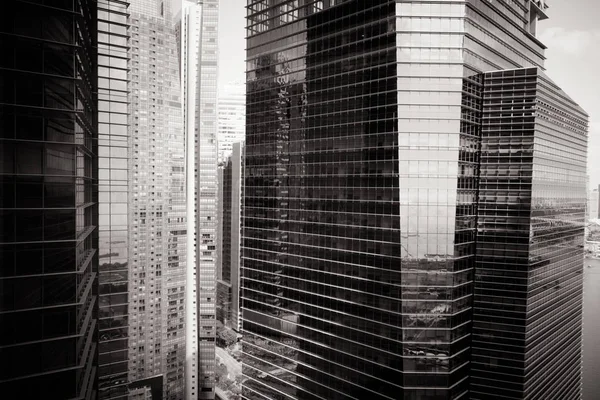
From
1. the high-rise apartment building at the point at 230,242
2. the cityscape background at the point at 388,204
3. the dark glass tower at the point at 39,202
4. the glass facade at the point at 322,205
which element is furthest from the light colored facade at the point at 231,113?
the dark glass tower at the point at 39,202

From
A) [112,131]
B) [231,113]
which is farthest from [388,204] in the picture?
[231,113]

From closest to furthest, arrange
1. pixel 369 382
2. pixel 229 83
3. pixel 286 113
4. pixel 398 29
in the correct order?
pixel 398 29
pixel 369 382
pixel 286 113
pixel 229 83

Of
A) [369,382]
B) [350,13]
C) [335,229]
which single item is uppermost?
[350,13]

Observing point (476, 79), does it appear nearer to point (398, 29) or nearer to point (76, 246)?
point (398, 29)

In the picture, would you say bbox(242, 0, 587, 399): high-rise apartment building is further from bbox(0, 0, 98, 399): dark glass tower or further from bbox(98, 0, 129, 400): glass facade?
bbox(0, 0, 98, 399): dark glass tower

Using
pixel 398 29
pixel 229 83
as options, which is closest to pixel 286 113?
pixel 398 29

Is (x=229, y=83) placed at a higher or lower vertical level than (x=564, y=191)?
higher

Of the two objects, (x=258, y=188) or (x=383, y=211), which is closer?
(x=383, y=211)

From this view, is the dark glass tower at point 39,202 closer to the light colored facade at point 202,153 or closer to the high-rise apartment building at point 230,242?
the light colored facade at point 202,153
